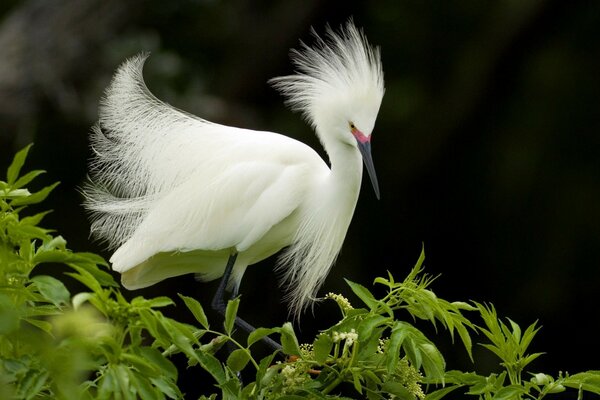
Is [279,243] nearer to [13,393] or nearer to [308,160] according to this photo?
[308,160]

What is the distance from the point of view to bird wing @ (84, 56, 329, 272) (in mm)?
2832

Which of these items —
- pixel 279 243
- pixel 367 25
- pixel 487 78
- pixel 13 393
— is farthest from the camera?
pixel 367 25

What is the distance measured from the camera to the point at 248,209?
294 cm

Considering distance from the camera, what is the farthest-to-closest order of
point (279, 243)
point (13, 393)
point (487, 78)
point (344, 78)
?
point (487, 78)
point (279, 243)
point (344, 78)
point (13, 393)

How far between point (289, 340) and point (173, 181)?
51.6 inches

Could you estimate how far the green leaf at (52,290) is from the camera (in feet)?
4.31

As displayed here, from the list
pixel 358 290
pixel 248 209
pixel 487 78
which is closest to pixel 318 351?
pixel 358 290

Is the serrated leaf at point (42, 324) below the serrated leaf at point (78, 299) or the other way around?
below

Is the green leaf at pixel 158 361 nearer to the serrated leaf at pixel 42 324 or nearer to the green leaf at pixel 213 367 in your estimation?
the serrated leaf at pixel 42 324

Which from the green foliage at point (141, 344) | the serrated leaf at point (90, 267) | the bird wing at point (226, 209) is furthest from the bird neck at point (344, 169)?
the serrated leaf at point (90, 267)

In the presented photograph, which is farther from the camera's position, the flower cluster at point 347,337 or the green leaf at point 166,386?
the flower cluster at point 347,337

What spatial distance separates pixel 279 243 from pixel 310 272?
12cm

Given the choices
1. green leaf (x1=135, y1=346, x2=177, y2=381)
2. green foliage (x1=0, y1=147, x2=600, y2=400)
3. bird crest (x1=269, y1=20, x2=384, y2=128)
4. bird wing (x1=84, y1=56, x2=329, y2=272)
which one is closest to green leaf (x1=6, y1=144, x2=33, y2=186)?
green foliage (x1=0, y1=147, x2=600, y2=400)

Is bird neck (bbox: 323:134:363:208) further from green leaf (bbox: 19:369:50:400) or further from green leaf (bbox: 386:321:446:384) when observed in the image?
green leaf (bbox: 19:369:50:400)
